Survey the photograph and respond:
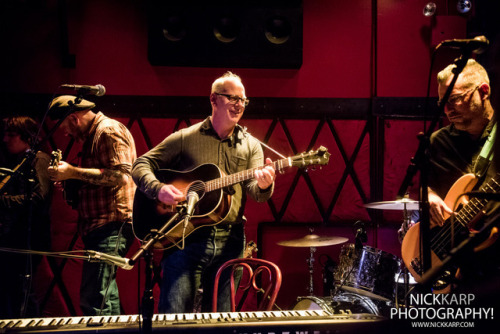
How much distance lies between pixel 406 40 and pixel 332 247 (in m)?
2.70

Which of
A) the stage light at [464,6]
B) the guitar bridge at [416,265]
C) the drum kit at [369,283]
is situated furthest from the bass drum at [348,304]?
the stage light at [464,6]

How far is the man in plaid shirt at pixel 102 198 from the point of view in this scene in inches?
142

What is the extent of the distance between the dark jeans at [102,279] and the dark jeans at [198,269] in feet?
2.12

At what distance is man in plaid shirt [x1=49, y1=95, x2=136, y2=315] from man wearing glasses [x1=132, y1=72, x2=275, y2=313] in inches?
18.8

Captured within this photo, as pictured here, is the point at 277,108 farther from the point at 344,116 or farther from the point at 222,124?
the point at 222,124

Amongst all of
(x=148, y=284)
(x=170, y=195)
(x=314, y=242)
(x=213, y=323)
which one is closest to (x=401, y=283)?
(x=314, y=242)

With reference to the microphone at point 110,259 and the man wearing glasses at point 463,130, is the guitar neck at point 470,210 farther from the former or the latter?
the microphone at point 110,259

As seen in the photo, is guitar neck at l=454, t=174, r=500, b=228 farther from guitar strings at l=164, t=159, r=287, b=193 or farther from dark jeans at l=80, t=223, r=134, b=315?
dark jeans at l=80, t=223, r=134, b=315

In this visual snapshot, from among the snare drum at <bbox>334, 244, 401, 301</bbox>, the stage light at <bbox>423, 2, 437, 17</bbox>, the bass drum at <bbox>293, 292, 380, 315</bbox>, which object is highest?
the stage light at <bbox>423, 2, 437, 17</bbox>

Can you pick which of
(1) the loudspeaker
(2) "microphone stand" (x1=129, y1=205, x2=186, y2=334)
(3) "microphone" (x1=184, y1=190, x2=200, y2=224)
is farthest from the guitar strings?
(1) the loudspeaker

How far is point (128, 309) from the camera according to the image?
18.4ft

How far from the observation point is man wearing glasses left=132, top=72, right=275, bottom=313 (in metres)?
3.14

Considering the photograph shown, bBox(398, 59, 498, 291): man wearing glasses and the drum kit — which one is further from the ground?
BBox(398, 59, 498, 291): man wearing glasses

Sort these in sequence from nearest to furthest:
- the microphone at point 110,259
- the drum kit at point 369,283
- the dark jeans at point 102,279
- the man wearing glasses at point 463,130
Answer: the microphone at point 110,259 < the man wearing glasses at point 463,130 < the dark jeans at point 102,279 < the drum kit at point 369,283
